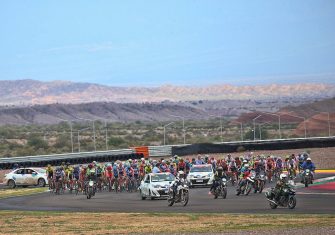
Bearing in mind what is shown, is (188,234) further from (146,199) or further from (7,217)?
(146,199)

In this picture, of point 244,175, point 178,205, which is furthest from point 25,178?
point 178,205

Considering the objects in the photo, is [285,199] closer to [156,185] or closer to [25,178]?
[156,185]

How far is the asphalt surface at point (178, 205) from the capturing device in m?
34.6

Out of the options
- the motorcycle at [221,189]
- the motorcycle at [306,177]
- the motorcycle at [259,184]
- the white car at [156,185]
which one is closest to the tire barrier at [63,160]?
the motorcycle at [306,177]

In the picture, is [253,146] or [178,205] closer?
[178,205]

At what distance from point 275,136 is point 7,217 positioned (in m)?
72.0

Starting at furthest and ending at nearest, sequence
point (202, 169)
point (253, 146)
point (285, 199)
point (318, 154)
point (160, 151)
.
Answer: point (160, 151) → point (253, 146) → point (318, 154) → point (202, 169) → point (285, 199)

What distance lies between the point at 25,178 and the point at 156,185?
21.0 meters

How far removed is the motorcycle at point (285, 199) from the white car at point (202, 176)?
62.8 ft

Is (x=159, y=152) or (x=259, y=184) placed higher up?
(x=159, y=152)

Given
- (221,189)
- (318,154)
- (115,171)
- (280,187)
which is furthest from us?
(318,154)

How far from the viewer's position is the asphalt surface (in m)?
34.6

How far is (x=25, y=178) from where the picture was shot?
63.0 meters

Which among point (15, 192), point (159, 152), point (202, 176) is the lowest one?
point (15, 192)
